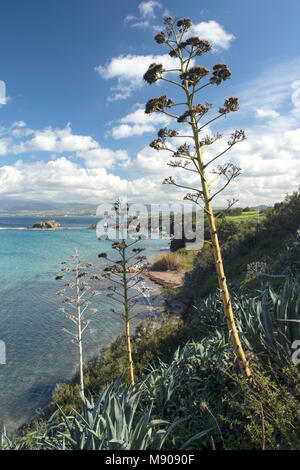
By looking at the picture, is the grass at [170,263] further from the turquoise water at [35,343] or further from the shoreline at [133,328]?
the turquoise water at [35,343]

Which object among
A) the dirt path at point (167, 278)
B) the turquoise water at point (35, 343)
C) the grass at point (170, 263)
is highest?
the grass at point (170, 263)

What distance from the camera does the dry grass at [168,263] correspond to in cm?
2839

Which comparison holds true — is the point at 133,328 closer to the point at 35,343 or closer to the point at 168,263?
the point at 35,343

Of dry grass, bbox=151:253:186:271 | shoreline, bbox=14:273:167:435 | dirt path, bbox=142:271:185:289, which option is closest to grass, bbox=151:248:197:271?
dry grass, bbox=151:253:186:271

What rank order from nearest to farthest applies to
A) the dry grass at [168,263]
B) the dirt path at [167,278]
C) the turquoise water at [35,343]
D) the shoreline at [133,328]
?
1. the shoreline at [133,328]
2. the turquoise water at [35,343]
3. the dirt path at [167,278]
4. the dry grass at [168,263]

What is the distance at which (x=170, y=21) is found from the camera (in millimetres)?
3164

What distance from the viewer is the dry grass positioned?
2839cm

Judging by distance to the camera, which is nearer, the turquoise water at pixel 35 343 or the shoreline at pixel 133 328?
the shoreline at pixel 133 328

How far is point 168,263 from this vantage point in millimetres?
28750

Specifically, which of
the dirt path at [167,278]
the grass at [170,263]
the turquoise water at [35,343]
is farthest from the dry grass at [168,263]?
the turquoise water at [35,343]

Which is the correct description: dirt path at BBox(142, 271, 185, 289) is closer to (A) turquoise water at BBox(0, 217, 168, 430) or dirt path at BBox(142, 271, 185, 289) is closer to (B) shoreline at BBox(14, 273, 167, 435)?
(B) shoreline at BBox(14, 273, 167, 435)

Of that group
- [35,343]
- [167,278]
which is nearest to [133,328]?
[35,343]

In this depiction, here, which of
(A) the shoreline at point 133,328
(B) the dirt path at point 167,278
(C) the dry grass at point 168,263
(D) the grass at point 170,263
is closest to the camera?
A: (A) the shoreline at point 133,328
